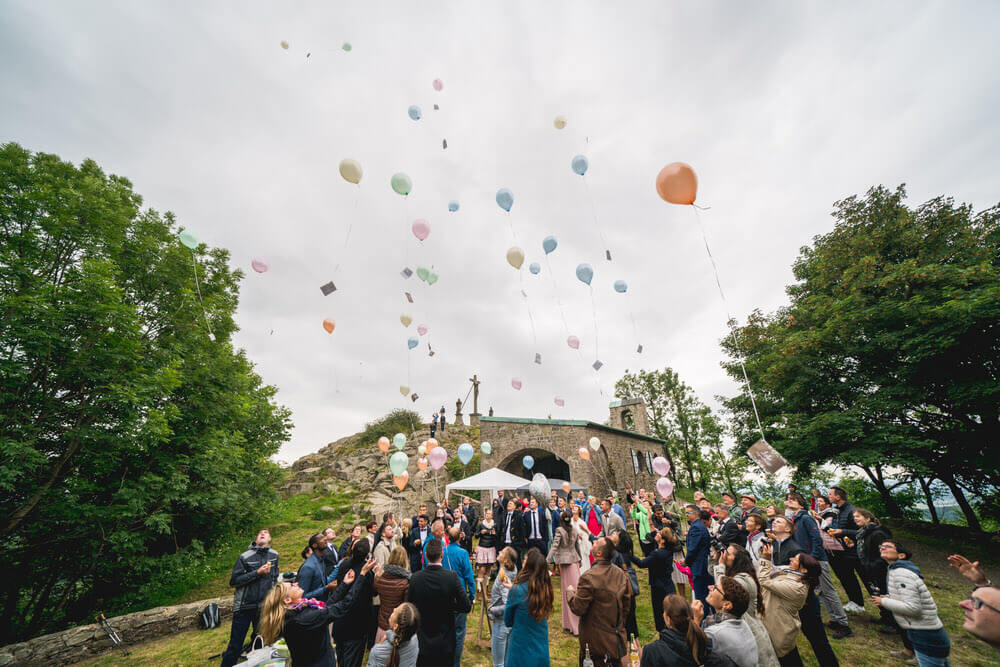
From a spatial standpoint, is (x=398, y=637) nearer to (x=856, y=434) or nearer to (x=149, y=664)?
(x=149, y=664)

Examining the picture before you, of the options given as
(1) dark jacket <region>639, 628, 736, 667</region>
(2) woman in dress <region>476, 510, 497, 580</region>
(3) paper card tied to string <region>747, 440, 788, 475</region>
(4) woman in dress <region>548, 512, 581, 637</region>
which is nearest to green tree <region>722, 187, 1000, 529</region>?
(3) paper card tied to string <region>747, 440, 788, 475</region>

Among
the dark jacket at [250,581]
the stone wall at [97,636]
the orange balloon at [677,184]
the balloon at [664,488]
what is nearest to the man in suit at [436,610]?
the dark jacket at [250,581]

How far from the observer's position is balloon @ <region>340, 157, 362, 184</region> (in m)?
7.29

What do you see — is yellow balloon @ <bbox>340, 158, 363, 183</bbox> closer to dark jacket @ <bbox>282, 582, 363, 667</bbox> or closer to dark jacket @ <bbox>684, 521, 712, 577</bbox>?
dark jacket @ <bbox>282, 582, 363, 667</bbox>

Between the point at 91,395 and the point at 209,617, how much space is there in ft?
17.9

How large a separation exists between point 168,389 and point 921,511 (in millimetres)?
30639

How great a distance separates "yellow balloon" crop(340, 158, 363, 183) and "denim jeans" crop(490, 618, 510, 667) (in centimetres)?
819

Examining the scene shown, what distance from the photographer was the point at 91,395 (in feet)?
25.0

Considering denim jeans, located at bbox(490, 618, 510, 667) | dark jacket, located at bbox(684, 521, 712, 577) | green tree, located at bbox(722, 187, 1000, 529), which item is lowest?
denim jeans, located at bbox(490, 618, 510, 667)

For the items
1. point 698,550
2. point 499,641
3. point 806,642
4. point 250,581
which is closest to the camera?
point 499,641

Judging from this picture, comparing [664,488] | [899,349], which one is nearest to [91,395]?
[664,488]

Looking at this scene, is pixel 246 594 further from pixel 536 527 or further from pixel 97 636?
pixel 536 527

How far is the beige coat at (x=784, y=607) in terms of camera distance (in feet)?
10.7

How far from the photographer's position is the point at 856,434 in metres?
10.9
